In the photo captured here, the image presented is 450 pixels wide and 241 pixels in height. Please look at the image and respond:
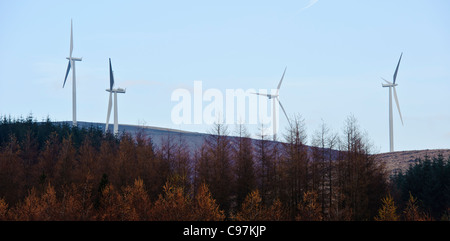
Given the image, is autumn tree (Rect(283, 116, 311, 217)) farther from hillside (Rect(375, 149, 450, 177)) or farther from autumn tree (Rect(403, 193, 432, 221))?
hillside (Rect(375, 149, 450, 177))

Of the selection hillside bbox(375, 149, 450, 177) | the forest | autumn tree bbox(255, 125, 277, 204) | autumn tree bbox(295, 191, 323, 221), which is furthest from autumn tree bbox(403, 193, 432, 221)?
hillside bbox(375, 149, 450, 177)

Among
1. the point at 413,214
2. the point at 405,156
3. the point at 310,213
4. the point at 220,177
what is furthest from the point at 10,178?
the point at 405,156

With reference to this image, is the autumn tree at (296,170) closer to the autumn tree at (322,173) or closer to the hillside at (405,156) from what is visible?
the autumn tree at (322,173)

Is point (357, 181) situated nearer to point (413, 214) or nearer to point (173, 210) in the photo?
point (413, 214)

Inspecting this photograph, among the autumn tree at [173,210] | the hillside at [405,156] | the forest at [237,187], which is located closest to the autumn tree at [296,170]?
the forest at [237,187]

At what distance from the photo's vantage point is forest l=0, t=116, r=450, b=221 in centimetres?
5869

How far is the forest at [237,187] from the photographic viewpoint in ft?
193

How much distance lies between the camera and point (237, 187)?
70.4 metres
